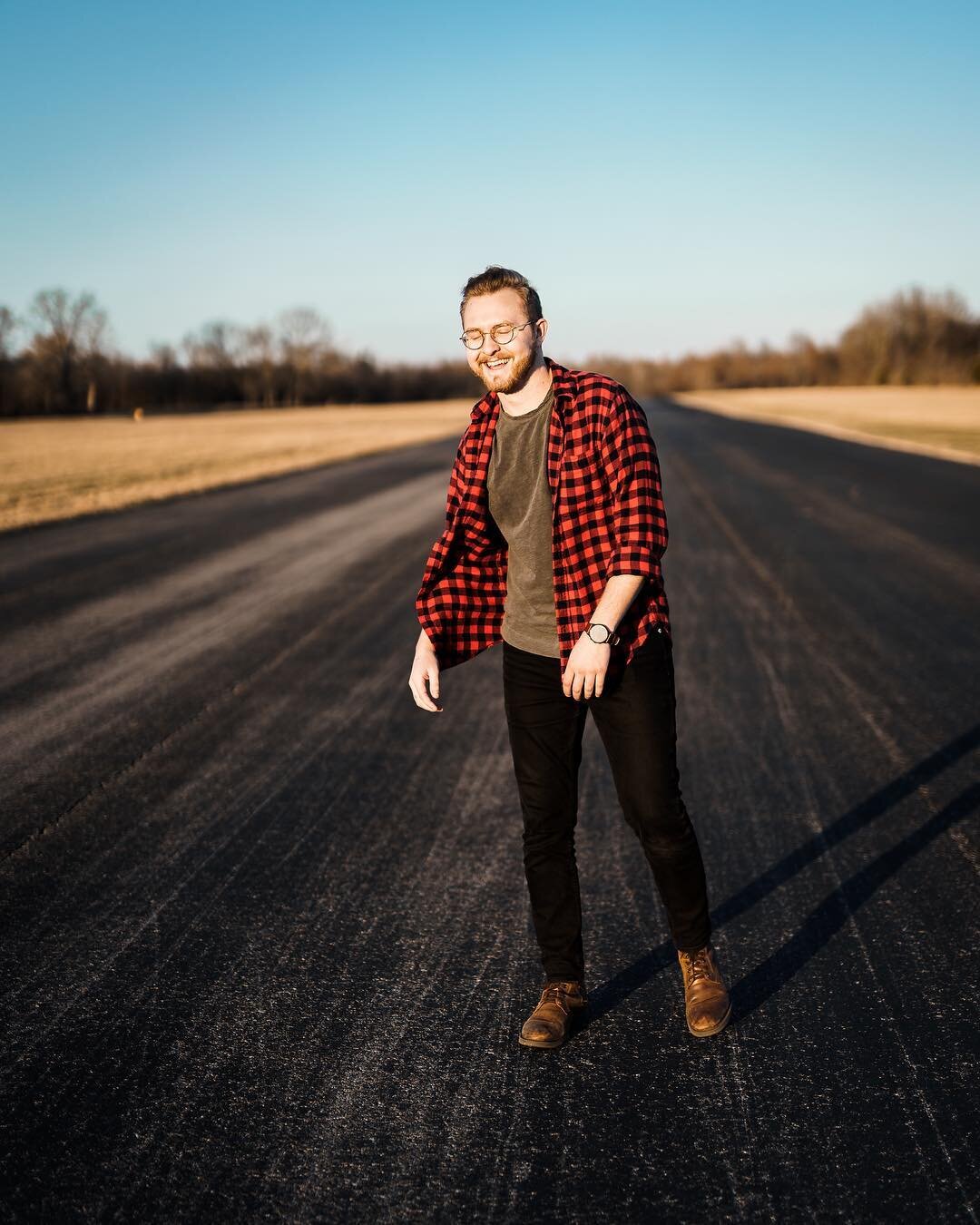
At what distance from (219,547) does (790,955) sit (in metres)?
10.4

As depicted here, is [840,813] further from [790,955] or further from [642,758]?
[642,758]

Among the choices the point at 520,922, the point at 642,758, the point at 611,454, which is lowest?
the point at 520,922

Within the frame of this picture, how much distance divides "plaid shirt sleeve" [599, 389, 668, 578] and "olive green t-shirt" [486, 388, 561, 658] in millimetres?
190

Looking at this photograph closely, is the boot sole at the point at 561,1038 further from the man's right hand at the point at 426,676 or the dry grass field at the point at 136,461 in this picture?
the dry grass field at the point at 136,461

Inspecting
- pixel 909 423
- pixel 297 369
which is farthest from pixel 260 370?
pixel 909 423

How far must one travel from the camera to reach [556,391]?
2.50 m

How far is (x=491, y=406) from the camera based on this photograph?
268 centimetres

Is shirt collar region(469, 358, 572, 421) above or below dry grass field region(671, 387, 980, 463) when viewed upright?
above

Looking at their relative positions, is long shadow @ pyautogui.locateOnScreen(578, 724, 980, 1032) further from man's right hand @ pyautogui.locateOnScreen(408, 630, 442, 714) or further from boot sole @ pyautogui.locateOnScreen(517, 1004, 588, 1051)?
man's right hand @ pyautogui.locateOnScreen(408, 630, 442, 714)

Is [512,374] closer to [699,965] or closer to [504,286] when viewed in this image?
[504,286]

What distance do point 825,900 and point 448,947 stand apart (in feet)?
4.30

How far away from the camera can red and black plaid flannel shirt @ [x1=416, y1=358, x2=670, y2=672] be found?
2.41 meters

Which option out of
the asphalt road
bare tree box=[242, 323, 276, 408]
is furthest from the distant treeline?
the asphalt road

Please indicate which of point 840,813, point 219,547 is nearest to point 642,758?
point 840,813
